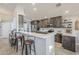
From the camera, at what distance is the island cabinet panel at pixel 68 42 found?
239 centimetres

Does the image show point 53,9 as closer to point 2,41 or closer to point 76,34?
point 76,34

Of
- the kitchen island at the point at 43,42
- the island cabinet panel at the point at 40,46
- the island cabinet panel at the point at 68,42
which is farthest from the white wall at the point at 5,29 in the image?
the island cabinet panel at the point at 68,42

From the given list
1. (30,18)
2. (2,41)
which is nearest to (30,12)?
(30,18)

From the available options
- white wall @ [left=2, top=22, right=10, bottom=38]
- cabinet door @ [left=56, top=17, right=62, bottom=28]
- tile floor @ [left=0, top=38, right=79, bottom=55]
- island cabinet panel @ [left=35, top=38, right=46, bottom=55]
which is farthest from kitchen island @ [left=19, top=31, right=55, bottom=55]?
white wall @ [left=2, top=22, right=10, bottom=38]

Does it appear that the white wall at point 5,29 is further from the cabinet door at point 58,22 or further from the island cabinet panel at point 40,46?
the cabinet door at point 58,22

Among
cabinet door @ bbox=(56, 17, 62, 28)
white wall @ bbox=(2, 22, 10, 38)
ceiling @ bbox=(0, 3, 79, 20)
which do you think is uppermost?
ceiling @ bbox=(0, 3, 79, 20)

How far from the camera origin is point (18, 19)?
237cm

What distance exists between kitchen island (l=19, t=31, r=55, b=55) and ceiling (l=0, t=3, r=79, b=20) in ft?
1.37

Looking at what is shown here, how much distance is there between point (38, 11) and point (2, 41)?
1071mm

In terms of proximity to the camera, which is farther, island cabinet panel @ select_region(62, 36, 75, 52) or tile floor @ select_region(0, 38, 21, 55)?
island cabinet panel @ select_region(62, 36, 75, 52)

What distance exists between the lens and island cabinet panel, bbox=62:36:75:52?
239cm

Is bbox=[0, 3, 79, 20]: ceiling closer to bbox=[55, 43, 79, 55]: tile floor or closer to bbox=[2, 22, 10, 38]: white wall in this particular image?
bbox=[2, 22, 10, 38]: white wall

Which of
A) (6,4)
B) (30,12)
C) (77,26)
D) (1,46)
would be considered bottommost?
(1,46)

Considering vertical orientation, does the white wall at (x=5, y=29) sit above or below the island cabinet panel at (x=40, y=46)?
above
